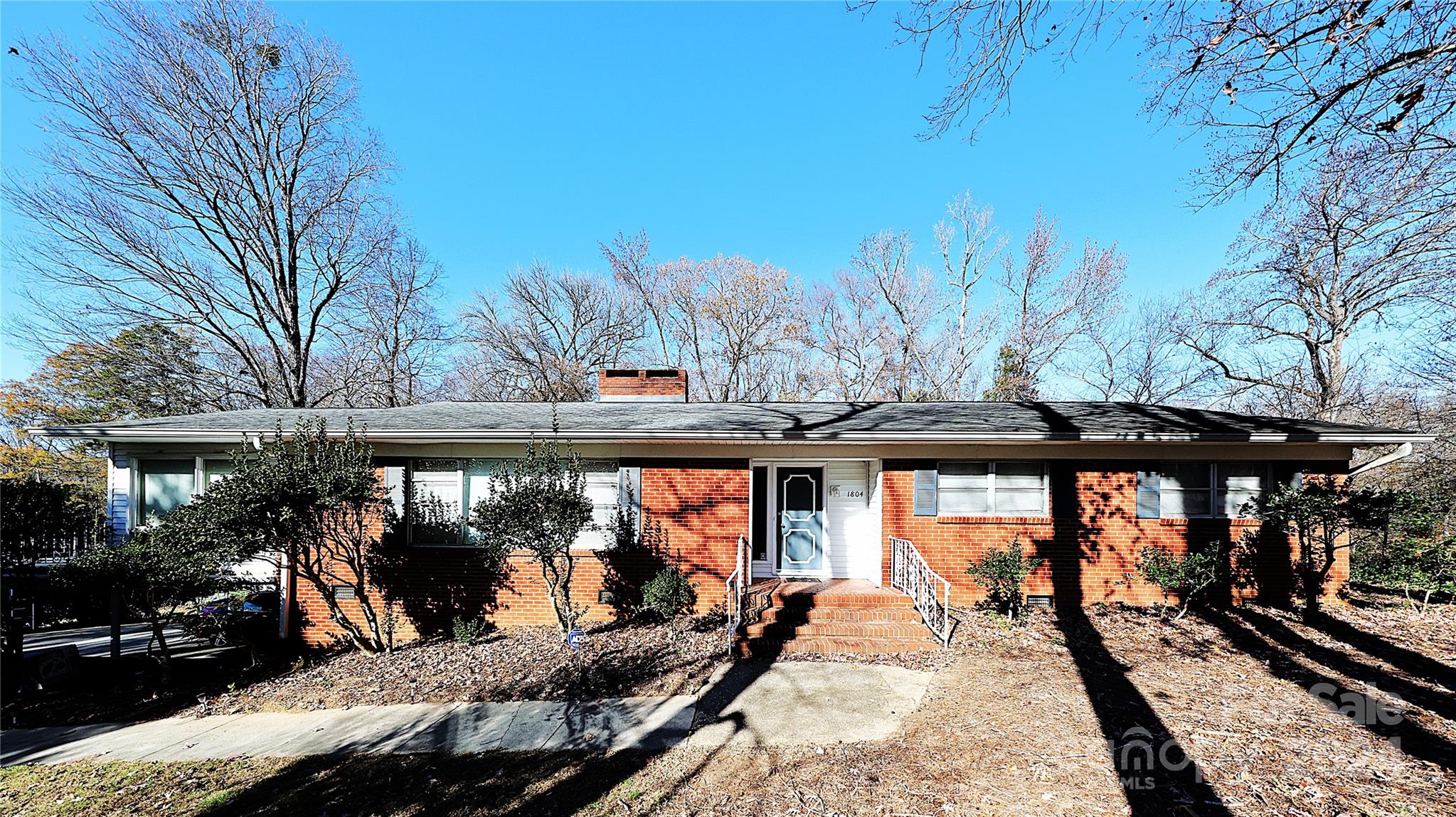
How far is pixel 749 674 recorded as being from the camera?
6266 millimetres

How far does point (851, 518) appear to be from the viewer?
30.2 ft

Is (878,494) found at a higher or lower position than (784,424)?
lower

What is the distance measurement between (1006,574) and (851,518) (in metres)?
2.36

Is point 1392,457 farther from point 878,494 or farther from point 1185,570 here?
point 878,494

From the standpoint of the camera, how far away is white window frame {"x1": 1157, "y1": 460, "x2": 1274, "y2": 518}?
848 cm

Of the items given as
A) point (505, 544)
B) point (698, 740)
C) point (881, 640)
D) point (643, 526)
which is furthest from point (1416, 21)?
point (505, 544)

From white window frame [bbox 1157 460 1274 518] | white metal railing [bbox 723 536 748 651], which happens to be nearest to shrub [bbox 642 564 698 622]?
white metal railing [bbox 723 536 748 651]

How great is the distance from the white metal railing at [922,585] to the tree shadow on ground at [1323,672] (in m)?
3.24

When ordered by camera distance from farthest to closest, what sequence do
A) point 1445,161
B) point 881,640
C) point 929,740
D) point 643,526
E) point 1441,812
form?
point 643,526
point 881,640
point 1445,161
point 929,740
point 1441,812

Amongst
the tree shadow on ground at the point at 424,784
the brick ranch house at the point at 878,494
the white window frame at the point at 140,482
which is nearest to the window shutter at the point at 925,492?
the brick ranch house at the point at 878,494

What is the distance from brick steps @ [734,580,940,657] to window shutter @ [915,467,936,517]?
4.32 ft

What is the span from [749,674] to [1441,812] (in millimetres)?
5012

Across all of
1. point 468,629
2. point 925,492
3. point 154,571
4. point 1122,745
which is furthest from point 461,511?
point 1122,745

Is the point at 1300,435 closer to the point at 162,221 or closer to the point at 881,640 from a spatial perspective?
the point at 881,640
